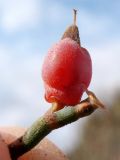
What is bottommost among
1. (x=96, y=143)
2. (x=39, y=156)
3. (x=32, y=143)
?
(x=96, y=143)

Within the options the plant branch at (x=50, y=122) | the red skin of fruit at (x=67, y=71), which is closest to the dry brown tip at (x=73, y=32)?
the red skin of fruit at (x=67, y=71)

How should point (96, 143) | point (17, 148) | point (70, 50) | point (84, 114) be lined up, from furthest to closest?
point (96, 143) < point (17, 148) < point (70, 50) < point (84, 114)

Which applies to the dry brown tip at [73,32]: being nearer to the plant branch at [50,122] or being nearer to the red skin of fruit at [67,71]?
the red skin of fruit at [67,71]

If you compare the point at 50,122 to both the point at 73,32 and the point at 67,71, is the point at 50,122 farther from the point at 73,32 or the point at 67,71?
the point at 73,32

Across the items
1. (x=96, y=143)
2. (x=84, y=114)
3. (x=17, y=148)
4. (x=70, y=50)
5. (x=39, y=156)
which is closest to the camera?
(x=84, y=114)

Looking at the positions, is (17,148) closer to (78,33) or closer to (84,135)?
(78,33)

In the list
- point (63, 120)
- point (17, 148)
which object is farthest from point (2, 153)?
point (63, 120)
